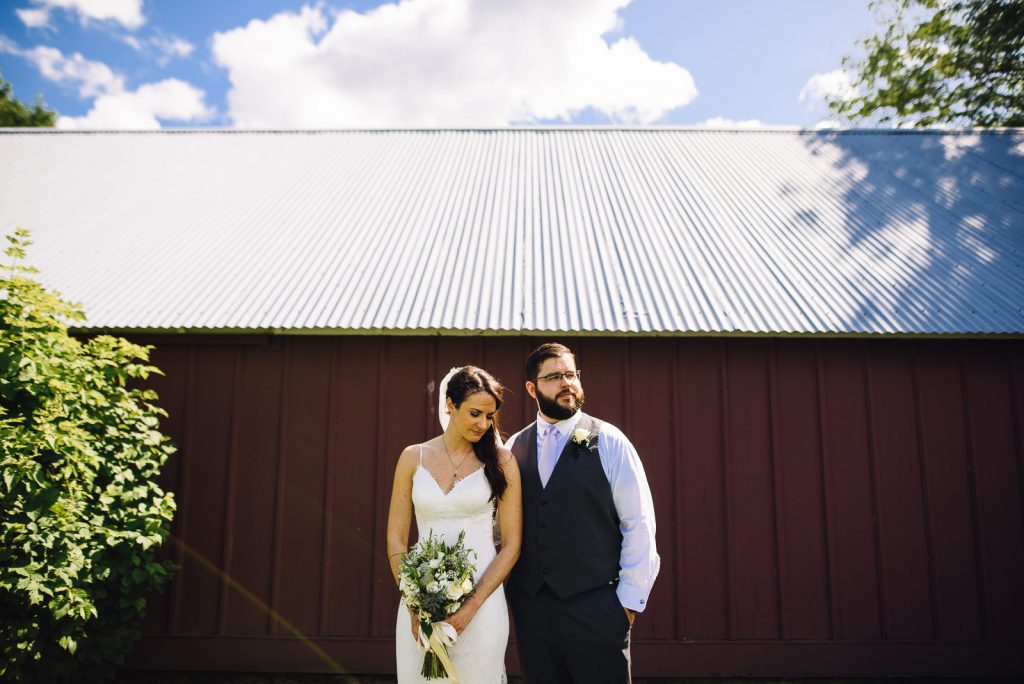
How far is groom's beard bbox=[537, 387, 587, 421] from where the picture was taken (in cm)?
292

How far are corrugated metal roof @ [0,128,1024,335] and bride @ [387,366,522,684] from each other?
2.30 meters

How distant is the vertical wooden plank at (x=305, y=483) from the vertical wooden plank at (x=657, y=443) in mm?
3002

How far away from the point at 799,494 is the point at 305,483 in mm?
4717

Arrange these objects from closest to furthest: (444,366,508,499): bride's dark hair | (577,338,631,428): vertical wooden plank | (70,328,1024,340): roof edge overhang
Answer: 1. (444,366,508,499): bride's dark hair
2. (70,328,1024,340): roof edge overhang
3. (577,338,631,428): vertical wooden plank

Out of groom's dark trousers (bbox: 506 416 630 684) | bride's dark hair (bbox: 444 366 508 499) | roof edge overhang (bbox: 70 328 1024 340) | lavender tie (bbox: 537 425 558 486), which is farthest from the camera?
roof edge overhang (bbox: 70 328 1024 340)

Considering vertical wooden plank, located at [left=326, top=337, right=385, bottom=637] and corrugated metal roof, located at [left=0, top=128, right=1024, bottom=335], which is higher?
corrugated metal roof, located at [left=0, top=128, right=1024, bottom=335]

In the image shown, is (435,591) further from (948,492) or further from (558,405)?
(948,492)

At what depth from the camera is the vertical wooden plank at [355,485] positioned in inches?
207

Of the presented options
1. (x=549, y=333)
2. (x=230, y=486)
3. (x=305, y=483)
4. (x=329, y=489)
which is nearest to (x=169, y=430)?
(x=230, y=486)

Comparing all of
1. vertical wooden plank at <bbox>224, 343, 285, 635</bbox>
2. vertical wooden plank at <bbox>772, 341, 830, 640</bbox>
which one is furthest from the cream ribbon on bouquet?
vertical wooden plank at <bbox>772, 341, 830, 640</bbox>

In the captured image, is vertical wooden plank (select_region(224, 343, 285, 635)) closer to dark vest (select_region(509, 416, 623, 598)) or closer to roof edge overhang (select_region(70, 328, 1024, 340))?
roof edge overhang (select_region(70, 328, 1024, 340))

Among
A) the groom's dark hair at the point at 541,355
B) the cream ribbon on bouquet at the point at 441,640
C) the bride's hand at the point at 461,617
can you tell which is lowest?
the cream ribbon on bouquet at the point at 441,640

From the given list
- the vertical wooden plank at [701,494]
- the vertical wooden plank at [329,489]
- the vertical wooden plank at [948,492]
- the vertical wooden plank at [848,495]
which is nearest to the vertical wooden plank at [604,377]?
the vertical wooden plank at [701,494]

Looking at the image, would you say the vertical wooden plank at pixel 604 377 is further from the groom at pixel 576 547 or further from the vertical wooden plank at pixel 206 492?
the vertical wooden plank at pixel 206 492
